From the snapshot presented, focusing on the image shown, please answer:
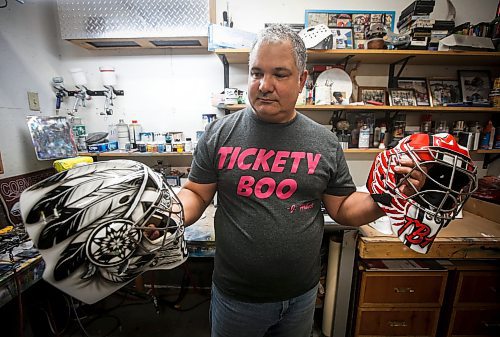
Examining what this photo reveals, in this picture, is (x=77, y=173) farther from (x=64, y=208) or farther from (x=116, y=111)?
(x=116, y=111)

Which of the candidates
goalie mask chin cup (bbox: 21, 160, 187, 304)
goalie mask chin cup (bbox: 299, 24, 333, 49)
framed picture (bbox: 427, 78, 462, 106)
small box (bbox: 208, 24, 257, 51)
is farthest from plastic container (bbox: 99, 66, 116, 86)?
framed picture (bbox: 427, 78, 462, 106)

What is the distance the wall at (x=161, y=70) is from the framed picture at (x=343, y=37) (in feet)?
0.66

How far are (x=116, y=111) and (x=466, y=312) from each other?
2.89 meters

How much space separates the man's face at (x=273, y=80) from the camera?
744 millimetres

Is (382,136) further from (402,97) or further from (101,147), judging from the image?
(101,147)

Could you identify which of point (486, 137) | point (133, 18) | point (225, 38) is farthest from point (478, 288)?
point (133, 18)

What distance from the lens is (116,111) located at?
6.61 feet

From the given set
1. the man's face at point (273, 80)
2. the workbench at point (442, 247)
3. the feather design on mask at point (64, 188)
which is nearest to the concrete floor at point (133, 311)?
the workbench at point (442, 247)

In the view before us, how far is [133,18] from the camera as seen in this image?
5.49ft

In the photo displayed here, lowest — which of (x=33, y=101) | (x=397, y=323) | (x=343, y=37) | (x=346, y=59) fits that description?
(x=397, y=323)

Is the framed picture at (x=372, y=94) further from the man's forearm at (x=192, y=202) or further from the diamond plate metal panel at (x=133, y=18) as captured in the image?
the man's forearm at (x=192, y=202)

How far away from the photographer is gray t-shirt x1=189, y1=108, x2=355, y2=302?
2.59 feet

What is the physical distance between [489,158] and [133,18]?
118 inches

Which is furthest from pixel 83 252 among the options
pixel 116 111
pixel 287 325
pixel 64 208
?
pixel 116 111
